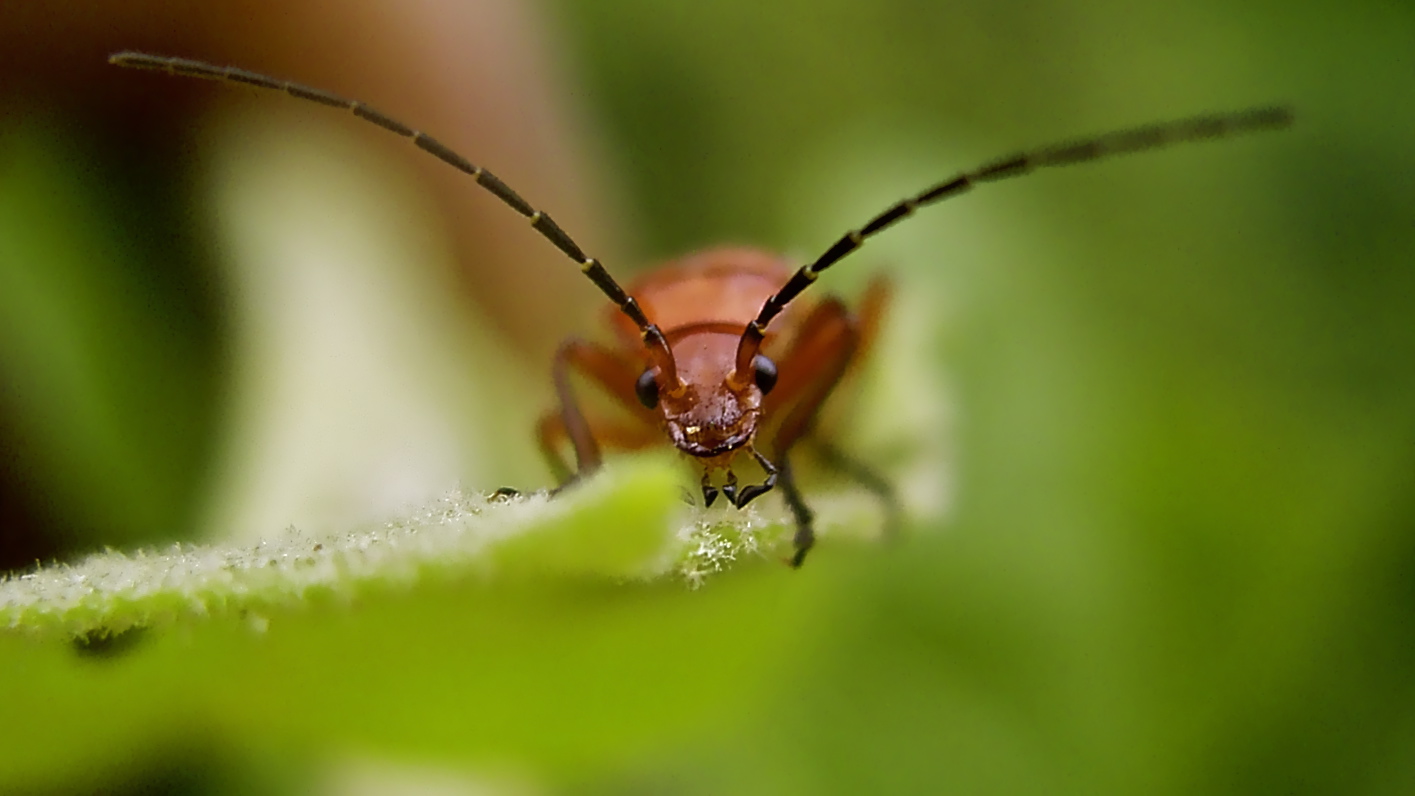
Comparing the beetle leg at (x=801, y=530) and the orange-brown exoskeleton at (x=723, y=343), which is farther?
the orange-brown exoskeleton at (x=723, y=343)

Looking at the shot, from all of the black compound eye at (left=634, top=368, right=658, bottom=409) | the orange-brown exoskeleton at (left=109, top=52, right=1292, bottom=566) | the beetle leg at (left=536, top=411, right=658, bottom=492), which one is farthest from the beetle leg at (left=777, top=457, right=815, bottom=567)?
the black compound eye at (left=634, top=368, right=658, bottom=409)

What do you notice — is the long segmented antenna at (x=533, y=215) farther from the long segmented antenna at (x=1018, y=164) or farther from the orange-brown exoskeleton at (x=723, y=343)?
the long segmented antenna at (x=1018, y=164)

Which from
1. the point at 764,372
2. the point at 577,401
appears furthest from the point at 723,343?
the point at 577,401

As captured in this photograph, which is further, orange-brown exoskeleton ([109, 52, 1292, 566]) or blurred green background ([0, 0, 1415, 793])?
blurred green background ([0, 0, 1415, 793])

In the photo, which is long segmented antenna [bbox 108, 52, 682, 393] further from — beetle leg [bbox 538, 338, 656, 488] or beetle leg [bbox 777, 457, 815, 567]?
beetle leg [bbox 777, 457, 815, 567]

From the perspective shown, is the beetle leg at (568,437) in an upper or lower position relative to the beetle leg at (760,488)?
upper

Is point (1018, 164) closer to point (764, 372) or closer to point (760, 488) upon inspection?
point (764, 372)

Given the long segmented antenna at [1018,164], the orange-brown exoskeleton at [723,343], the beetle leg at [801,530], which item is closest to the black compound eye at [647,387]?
the orange-brown exoskeleton at [723,343]
